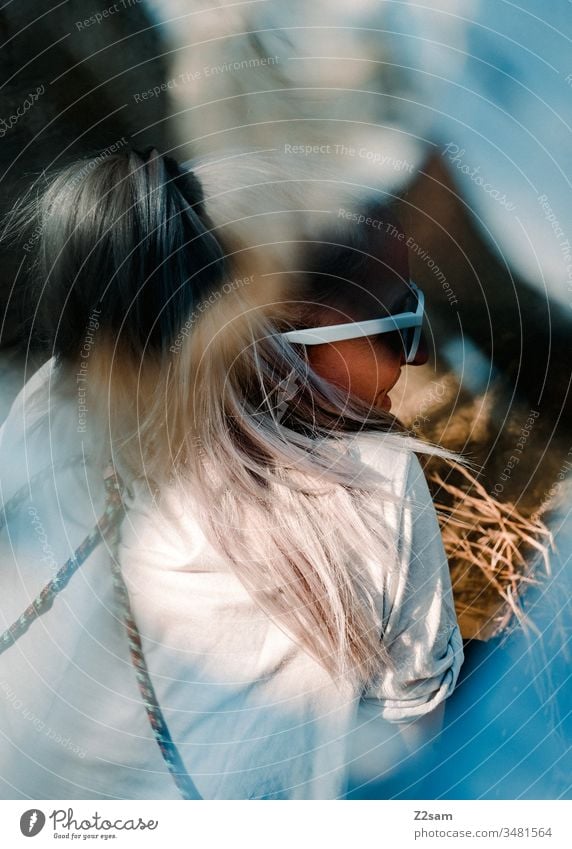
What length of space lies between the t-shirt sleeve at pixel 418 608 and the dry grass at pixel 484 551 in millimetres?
85

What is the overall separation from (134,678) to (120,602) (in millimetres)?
88

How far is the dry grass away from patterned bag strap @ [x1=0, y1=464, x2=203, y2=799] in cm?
34

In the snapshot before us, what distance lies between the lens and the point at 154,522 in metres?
0.80

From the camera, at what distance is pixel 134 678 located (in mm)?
842

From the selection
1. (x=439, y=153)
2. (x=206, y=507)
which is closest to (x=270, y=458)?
(x=206, y=507)

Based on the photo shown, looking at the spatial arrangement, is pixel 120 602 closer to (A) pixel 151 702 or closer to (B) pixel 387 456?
(A) pixel 151 702

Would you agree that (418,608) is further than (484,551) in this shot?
No

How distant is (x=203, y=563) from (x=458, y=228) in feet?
1.42

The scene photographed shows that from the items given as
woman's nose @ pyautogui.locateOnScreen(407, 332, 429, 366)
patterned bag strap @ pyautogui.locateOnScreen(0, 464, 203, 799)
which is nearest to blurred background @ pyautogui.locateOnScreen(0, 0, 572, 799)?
woman's nose @ pyautogui.locateOnScreen(407, 332, 429, 366)

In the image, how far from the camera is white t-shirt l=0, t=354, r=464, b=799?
80 cm

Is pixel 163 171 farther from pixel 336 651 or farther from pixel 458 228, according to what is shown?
pixel 336 651
